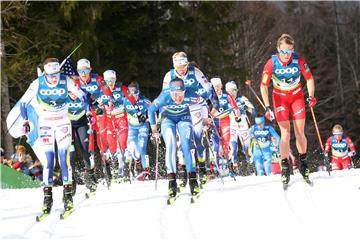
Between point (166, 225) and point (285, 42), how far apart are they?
3704 mm

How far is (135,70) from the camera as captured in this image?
2988cm

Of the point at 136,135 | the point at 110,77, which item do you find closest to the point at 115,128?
the point at 136,135

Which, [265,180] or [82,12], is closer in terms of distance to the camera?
[265,180]

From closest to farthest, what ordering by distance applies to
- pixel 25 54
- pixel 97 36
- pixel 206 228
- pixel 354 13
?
pixel 206 228, pixel 25 54, pixel 97 36, pixel 354 13

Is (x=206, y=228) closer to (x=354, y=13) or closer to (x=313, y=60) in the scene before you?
(x=313, y=60)

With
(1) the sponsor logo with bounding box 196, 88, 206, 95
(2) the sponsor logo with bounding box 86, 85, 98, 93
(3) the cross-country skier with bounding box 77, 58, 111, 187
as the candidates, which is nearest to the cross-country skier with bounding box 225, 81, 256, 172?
(3) the cross-country skier with bounding box 77, 58, 111, 187

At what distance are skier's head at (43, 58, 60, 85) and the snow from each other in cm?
202

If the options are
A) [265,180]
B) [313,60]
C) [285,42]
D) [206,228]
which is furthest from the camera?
[313,60]

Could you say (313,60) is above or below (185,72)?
above

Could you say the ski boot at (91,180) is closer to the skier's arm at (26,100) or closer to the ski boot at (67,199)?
the ski boot at (67,199)

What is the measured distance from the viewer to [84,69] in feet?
48.2

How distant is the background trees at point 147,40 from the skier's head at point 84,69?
9.97 m

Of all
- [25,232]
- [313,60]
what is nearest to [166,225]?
[25,232]

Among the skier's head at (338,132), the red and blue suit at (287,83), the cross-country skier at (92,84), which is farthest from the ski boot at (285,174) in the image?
the skier's head at (338,132)
